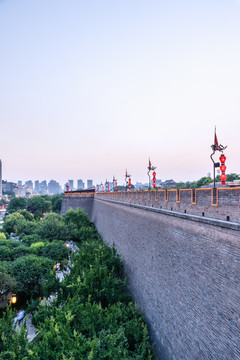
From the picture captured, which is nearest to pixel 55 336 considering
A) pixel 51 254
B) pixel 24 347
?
pixel 24 347

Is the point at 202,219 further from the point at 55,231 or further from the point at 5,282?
the point at 55,231

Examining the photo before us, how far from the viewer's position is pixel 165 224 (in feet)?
30.9

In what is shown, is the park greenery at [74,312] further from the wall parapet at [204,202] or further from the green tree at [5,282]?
the wall parapet at [204,202]

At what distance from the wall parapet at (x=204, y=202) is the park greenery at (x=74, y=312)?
14.8ft

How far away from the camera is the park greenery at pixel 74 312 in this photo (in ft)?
21.2

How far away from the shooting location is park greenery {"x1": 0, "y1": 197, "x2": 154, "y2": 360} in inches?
255

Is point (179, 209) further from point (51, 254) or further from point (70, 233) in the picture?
point (70, 233)

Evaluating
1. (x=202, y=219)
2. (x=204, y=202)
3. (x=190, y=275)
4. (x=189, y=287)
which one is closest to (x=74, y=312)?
(x=189, y=287)

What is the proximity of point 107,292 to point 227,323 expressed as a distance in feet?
20.7

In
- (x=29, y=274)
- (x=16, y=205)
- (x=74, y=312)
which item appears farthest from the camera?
(x=16, y=205)

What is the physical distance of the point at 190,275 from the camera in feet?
23.7

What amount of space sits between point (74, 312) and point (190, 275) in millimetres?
4765

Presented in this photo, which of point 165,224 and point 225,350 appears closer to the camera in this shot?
point 225,350

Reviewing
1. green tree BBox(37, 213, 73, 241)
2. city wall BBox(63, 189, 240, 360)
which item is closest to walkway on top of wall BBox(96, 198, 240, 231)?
city wall BBox(63, 189, 240, 360)
